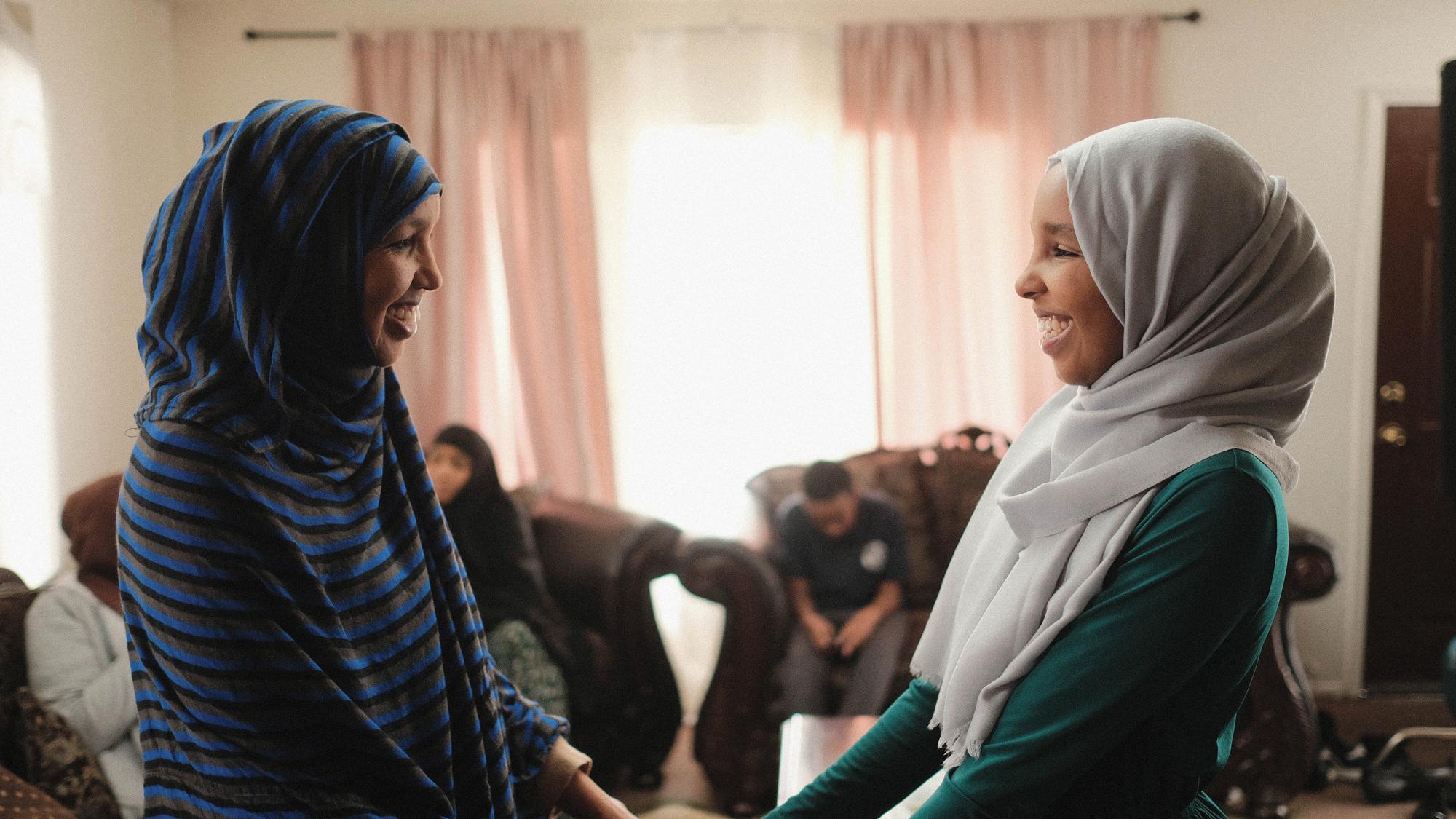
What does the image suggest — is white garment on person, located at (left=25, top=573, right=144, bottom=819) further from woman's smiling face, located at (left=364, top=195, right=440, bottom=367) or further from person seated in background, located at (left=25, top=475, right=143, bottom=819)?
woman's smiling face, located at (left=364, top=195, right=440, bottom=367)

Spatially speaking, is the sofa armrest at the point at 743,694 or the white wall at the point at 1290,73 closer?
the sofa armrest at the point at 743,694

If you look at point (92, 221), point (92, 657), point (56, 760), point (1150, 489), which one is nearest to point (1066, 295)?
point (1150, 489)

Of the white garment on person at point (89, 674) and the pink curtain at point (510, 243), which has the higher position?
the pink curtain at point (510, 243)

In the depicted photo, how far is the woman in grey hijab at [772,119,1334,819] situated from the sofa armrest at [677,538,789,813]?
2029 millimetres

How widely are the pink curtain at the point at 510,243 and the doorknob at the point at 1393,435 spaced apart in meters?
2.85

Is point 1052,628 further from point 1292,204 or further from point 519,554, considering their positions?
point 519,554

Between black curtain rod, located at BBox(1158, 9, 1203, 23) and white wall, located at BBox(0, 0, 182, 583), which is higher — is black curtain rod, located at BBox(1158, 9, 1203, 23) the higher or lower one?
the higher one

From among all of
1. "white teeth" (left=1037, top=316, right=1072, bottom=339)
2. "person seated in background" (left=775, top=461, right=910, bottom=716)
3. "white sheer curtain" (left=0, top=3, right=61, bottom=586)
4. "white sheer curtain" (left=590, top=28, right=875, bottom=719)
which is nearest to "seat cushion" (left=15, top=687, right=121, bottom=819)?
"white sheer curtain" (left=0, top=3, right=61, bottom=586)

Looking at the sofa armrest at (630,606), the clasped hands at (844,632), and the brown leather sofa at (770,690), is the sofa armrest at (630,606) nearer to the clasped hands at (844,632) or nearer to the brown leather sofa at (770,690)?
the brown leather sofa at (770,690)

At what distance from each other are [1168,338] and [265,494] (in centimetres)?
82

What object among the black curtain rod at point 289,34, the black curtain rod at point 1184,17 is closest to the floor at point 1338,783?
the black curtain rod at point 1184,17

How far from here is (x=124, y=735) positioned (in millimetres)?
2195

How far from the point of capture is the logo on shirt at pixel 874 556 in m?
3.14

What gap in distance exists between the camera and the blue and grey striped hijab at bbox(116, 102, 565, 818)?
3.02ft
